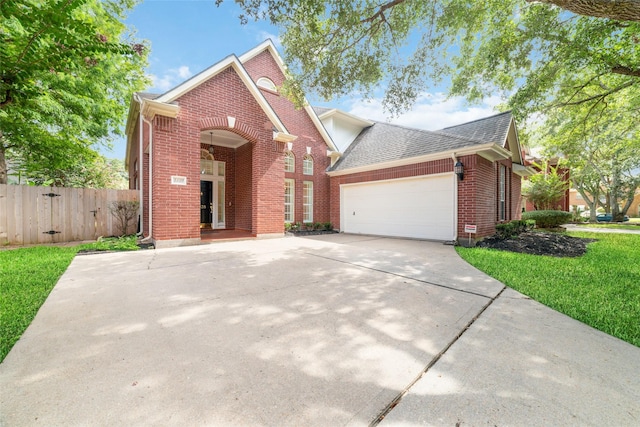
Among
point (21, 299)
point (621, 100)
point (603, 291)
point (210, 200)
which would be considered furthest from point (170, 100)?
point (621, 100)

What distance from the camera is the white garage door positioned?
875 cm

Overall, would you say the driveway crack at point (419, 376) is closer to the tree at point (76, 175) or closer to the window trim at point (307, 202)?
the window trim at point (307, 202)

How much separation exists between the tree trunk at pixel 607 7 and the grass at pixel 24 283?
7.49m

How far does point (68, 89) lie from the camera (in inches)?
388

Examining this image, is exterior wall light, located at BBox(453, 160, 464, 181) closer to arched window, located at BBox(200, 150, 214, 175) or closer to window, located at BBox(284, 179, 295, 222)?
window, located at BBox(284, 179, 295, 222)

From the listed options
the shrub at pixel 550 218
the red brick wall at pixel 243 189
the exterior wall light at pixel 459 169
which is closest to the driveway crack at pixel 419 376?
the exterior wall light at pixel 459 169

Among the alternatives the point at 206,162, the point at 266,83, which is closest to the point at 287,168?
the point at 206,162

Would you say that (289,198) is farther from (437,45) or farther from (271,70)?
(437,45)

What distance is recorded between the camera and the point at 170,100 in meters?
7.45

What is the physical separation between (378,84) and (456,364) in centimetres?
841

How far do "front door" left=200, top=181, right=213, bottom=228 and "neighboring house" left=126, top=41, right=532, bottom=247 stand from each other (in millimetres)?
47

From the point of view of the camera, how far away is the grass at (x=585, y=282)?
2.78 m

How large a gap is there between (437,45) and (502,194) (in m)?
6.71

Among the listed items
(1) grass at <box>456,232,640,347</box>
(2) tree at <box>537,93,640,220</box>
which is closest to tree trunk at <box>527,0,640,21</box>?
(1) grass at <box>456,232,640,347</box>
